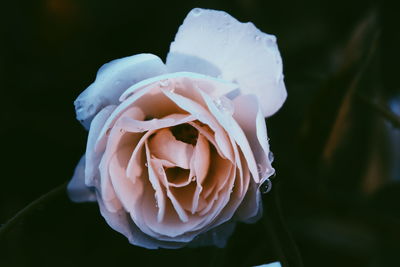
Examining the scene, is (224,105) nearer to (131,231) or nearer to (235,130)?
(235,130)

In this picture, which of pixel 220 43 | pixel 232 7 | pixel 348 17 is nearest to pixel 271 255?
pixel 220 43

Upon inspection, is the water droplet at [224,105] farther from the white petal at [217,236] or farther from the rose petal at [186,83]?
the white petal at [217,236]

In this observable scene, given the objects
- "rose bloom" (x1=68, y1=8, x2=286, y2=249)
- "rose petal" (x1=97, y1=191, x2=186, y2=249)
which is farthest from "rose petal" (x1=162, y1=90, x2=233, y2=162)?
"rose petal" (x1=97, y1=191, x2=186, y2=249)

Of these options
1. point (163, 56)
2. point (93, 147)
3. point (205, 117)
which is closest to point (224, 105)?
point (205, 117)

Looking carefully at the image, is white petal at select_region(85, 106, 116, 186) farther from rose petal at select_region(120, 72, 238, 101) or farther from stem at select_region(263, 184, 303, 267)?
stem at select_region(263, 184, 303, 267)

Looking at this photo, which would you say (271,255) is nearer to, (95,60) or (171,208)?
(171,208)

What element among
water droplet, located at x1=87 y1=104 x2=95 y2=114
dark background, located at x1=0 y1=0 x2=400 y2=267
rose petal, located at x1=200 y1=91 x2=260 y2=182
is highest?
water droplet, located at x1=87 y1=104 x2=95 y2=114
